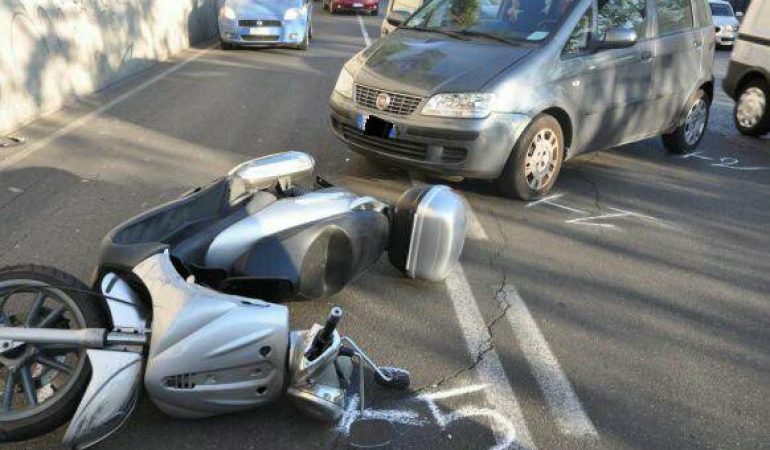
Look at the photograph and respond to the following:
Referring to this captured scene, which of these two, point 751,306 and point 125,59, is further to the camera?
point 125,59

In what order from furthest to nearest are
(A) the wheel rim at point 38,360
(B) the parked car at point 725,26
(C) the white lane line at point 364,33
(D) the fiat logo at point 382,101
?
(B) the parked car at point 725,26 < (C) the white lane line at point 364,33 < (D) the fiat logo at point 382,101 < (A) the wheel rim at point 38,360

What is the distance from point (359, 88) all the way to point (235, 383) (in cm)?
348

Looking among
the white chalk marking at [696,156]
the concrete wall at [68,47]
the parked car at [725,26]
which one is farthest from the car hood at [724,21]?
the concrete wall at [68,47]

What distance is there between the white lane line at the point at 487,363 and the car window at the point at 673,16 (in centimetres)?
379

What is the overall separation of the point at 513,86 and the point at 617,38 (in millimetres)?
1211

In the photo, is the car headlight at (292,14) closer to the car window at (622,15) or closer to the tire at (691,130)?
the tire at (691,130)

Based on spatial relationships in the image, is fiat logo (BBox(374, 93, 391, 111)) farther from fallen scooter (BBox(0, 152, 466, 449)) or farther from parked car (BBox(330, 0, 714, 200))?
fallen scooter (BBox(0, 152, 466, 449))

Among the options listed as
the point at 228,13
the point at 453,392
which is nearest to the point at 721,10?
the point at 228,13

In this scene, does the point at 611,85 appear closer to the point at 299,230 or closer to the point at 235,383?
the point at 299,230

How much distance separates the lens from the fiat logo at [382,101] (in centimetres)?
551

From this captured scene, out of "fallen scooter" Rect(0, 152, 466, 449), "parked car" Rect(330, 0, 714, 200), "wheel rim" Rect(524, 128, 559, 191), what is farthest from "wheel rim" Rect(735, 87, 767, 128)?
"fallen scooter" Rect(0, 152, 466, 449)

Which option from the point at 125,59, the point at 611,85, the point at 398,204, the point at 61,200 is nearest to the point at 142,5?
the point at 125,59

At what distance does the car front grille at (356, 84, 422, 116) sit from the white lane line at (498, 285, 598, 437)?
180cm

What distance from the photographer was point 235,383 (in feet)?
9.00
